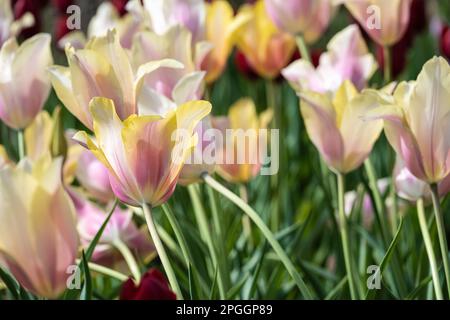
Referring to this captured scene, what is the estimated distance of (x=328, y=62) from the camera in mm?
908

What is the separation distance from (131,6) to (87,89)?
26 cm

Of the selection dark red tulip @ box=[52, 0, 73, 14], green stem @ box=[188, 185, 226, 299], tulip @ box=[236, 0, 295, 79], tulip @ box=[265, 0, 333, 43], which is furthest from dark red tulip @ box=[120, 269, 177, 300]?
dark red tulip @ box=[52, 0, 73, 14]

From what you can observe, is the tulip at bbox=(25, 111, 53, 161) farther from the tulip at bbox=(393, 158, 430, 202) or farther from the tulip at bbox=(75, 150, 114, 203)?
the tulip at bbox=(393, 158, 430, 202)

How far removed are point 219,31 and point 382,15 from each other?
18 cm

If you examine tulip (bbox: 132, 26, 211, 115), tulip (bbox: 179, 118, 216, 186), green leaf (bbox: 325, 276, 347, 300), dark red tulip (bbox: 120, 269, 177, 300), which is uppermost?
tulip (bbox: 132, 26, 211, 115)

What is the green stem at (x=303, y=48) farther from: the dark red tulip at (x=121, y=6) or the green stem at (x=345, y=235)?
the dark red tulip at (x=121, y=6)

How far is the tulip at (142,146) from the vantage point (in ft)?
2.03

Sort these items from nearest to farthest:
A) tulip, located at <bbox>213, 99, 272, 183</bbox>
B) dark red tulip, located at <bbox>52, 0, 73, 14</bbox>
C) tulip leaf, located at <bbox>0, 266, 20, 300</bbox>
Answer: tulip leaf, located at <bbox>0, 266, 20, 300</bbox>, tulip, located at <bbox>213, 99, 272, 183</bbox>, dark red tulip, located at <bbox>52, 0, 73, 14</bbox>

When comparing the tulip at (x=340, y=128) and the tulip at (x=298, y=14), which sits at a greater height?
the tulip at (x=298, y=14)

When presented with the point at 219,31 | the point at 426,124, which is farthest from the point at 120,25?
the point at 426,124

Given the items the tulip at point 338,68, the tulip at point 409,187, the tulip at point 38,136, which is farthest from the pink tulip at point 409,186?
the tulip at point 38,136

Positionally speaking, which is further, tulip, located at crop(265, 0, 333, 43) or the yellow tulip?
tulip, located at crop(265, 0, 333, 43)

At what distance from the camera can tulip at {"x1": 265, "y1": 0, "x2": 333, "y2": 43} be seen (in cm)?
100

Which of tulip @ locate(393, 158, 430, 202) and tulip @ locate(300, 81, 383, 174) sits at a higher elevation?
A: tulip @ locate(300, 81, 383, 174)
